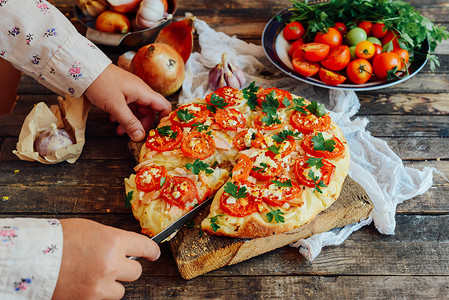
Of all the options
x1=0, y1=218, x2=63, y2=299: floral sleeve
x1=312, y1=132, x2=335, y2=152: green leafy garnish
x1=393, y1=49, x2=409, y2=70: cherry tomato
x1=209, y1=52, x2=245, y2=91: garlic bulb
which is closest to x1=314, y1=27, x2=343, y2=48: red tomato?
x1=393, y1=49, x2=409, y2=70: cherry tomato

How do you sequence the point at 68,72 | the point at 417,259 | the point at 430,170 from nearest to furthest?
1. the point at 417,259
2. the point at 68,72
3. the point at 430,170

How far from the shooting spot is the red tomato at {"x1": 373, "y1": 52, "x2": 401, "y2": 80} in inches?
95.4

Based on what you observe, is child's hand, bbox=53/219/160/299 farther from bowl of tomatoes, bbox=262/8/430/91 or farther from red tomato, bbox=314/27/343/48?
red tomato, bbox=314/27/343/48

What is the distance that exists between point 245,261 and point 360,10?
1877 mm

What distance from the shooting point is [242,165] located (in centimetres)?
184

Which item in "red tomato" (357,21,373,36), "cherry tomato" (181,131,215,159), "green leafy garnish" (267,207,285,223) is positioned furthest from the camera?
"red tomato" (357,21,373,36)

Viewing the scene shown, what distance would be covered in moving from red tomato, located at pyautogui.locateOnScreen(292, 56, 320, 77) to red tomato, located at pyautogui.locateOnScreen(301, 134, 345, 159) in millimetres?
697

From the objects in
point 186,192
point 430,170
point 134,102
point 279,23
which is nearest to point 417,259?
point 430,170

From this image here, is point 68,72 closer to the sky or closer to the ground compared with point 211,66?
closer to the sky

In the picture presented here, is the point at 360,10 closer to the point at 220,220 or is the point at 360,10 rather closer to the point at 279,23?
the point at 279,23

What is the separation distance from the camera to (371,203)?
6.24 ft

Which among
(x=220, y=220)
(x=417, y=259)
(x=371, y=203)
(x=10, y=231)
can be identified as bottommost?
(x=417, y=259)

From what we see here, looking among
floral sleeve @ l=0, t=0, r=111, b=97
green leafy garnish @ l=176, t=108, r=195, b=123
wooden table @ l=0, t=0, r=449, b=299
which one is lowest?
wooden table @ l=0, t=0, r=449, b=299

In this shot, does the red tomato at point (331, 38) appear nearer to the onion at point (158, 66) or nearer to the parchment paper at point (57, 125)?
the onion at point (158, 66)
